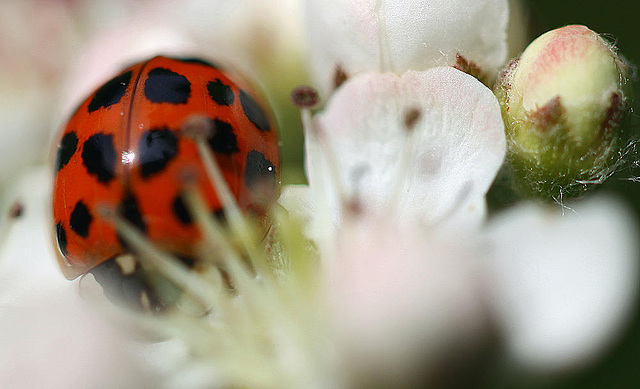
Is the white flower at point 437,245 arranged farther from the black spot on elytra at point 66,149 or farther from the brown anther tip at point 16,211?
the brown anther tip at point 16,211

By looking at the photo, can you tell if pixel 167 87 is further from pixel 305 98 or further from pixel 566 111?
pixel 566 111

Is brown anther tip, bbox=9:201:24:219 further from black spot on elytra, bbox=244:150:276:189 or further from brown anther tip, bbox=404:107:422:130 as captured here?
brown anther tip, bbox=404:107:422:130

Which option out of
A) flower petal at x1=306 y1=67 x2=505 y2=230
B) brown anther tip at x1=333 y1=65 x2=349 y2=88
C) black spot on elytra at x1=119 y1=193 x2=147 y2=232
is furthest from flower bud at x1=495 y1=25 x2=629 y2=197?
black spot on elytra at x1=119 y1=193 x2=147 y2=232

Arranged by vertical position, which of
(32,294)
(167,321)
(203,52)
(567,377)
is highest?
(203,52)

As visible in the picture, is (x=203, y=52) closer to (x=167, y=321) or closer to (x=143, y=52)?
(x=143, y=52)

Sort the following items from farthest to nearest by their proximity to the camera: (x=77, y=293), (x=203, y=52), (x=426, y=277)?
(x=203, y=52) < (x=77, y=293) < (x=426, y=277)

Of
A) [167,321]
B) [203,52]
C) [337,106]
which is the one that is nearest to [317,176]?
[337,106]

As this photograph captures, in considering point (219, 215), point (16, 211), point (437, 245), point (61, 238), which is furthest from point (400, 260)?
point (16, 211)
